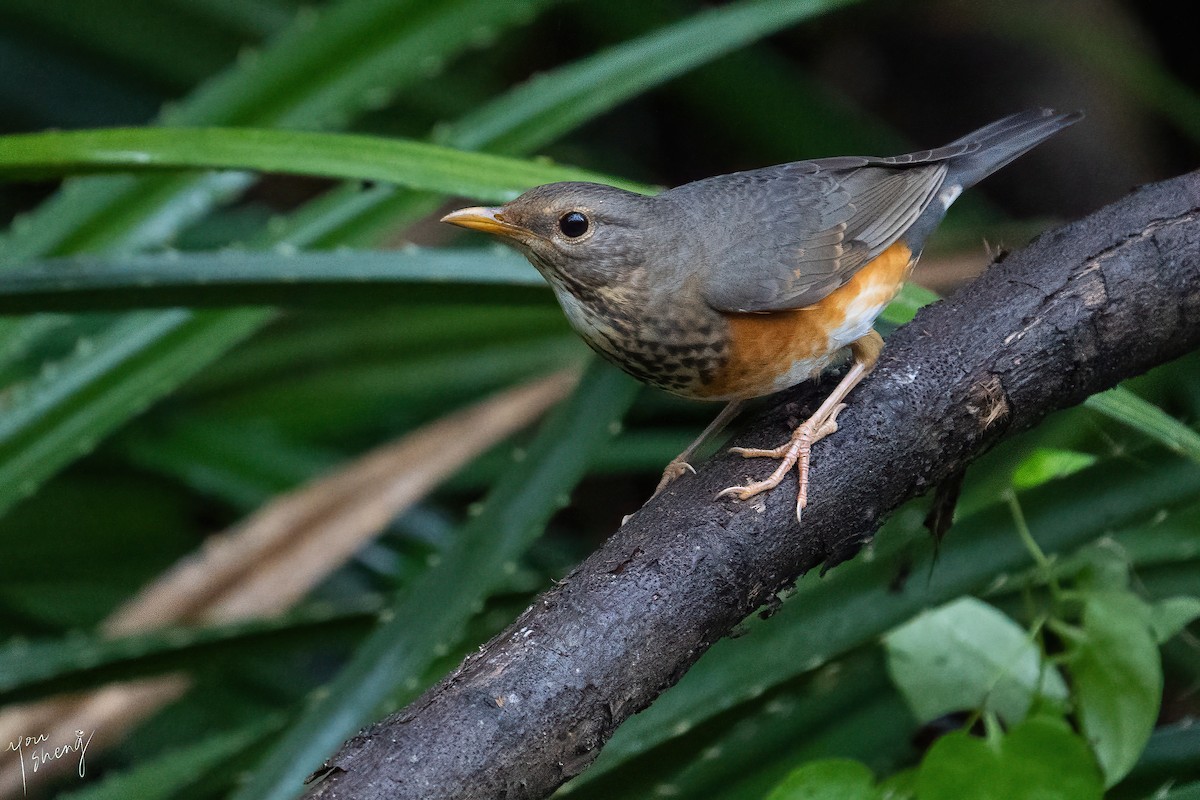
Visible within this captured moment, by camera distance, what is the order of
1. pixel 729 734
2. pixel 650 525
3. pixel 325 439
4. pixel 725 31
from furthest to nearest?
pixel 325 439, pixel 725 31, pixel 729 734, pixel 650 525

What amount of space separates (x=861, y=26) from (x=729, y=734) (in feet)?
13.0

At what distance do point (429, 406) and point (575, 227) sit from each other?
233 cm

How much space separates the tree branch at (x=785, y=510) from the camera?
1495 millimetres

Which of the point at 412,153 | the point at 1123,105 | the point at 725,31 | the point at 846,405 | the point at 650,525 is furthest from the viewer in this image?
the point at 1123,105

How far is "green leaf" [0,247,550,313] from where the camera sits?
89.7 inches

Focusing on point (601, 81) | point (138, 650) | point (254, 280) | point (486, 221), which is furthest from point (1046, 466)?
point (138, 650)

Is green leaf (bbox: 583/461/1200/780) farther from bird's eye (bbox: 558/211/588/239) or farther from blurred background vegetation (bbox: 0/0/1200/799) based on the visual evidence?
bird's eye (bbox: 558/211/588/239)

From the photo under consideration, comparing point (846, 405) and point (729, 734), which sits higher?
point (846, 405)

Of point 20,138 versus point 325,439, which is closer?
point 20,138

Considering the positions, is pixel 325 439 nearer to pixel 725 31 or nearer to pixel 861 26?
pixel 725 31

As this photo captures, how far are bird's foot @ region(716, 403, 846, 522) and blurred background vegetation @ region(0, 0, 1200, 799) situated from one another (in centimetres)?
46

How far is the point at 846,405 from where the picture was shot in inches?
80.4

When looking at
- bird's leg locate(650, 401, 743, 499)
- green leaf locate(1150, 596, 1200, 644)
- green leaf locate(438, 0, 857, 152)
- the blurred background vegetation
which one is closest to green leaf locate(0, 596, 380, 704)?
the blurred background vegetation

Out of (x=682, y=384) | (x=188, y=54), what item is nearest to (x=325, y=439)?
A: (x=188, y=54)
